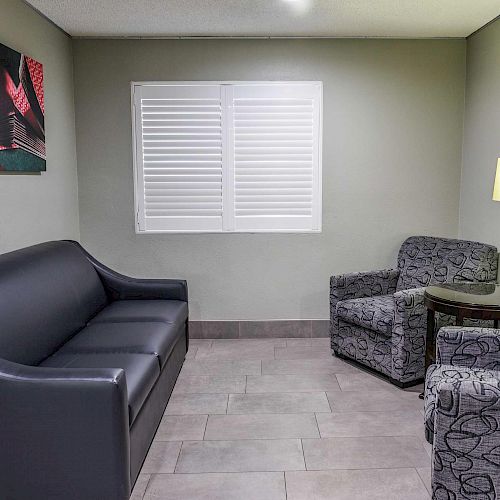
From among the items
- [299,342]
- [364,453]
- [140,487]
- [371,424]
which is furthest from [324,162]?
[140,487]

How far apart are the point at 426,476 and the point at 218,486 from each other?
35.6 inches

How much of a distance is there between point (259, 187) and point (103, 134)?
4.16ft

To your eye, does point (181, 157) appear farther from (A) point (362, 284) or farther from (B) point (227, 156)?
(A) point (362, 284)

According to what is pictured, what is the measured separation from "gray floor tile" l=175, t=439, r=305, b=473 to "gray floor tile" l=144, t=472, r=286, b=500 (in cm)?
5

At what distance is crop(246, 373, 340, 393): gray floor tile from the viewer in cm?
345

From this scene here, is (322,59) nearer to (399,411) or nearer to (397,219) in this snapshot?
(397,219)

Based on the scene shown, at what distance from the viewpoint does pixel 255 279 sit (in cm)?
447

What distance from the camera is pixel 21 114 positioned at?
316 cm

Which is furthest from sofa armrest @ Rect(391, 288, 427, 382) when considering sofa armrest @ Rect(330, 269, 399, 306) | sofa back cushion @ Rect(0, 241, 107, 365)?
sofa back cushion @ Rect(0, 241, 107, 365)

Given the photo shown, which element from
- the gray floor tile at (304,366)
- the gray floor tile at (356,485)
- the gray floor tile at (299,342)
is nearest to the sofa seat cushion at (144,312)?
the gray floor tile at (304,366)

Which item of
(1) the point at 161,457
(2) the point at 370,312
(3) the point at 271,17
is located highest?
(3) the point at 271,17

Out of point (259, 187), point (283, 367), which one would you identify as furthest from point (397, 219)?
point (283, 367)

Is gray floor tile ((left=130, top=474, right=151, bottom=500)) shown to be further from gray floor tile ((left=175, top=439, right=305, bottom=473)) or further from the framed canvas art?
the framed canvas art

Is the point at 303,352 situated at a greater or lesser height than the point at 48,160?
lesser
